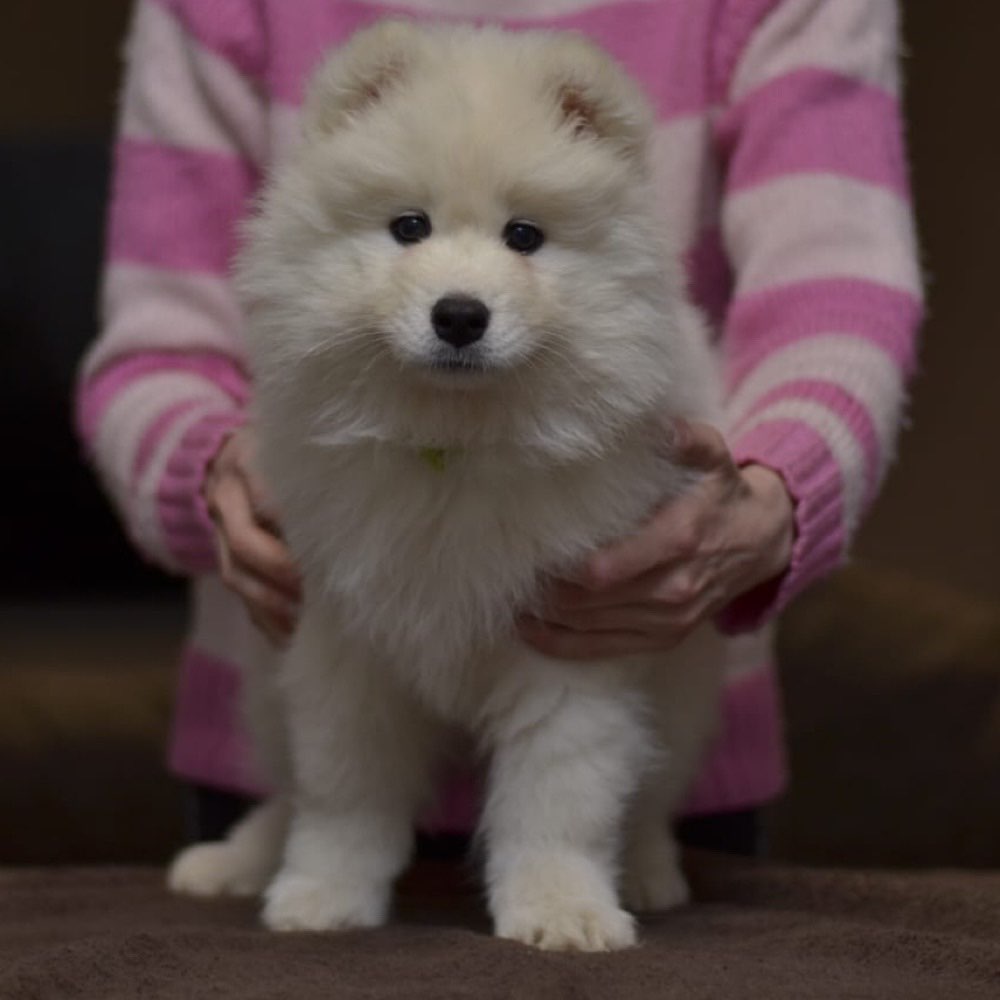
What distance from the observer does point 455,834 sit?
1775 millimetres

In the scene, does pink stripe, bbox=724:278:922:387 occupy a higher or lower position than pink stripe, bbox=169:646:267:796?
higher

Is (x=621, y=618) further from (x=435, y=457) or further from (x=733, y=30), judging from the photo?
(x=733, y=30)

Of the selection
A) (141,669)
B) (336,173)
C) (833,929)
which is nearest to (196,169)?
(336,173)

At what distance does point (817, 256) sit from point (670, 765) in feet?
1.62

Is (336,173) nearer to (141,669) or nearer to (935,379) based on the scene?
(141,669)

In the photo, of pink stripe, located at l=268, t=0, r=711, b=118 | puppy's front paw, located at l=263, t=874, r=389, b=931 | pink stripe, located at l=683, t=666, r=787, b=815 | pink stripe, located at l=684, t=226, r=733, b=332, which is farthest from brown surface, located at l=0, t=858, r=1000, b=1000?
pink stripe, located at l=268, t=0, r=711, b=118

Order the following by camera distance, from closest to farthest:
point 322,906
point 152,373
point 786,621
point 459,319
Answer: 1. point 459,319
2. point 322,906
3. point 152,373
4. point 786,621

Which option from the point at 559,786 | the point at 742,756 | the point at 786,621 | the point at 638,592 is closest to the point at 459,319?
the point at 638,592

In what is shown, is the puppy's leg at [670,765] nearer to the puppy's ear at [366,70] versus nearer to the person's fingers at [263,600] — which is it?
the person's fingers at [263,600]

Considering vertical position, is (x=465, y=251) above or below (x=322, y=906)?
above

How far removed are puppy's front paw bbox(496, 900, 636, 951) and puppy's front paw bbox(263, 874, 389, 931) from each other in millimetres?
127

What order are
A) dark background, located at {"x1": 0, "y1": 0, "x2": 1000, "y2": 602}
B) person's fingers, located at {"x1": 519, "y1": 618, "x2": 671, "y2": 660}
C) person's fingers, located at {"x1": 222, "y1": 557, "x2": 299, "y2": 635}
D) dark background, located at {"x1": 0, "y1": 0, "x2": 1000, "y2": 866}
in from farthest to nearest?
dark background, located at {"x1": 0, "y1": 0, "x2": 1000, "y2": 602}
dark background, located at {"x1": 0, "y1": 0, "x2": 1000, "y2": 866}
person's fingers, located at {"x1": 222, "y1": 557, "x2": 299, "y2": 635}
person's fingers, located at {"x1": 519, "y1": 618, "x2": 671, "y2": 660}

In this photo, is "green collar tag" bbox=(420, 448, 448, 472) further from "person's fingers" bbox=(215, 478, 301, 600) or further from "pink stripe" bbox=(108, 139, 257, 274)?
"pink stripe" bbox=(108, 139, 257, 274)

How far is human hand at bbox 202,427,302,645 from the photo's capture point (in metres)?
1.44
